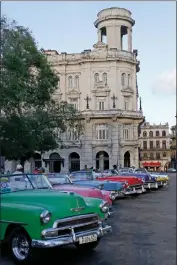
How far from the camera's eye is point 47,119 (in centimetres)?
3069

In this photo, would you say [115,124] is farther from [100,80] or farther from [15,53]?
[15,53]

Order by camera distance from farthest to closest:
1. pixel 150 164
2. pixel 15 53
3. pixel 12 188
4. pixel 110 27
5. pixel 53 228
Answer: pixel 150 164 < pixel 110 27 < pixel 15 53 < pixel 12 188 < pixel 53 228

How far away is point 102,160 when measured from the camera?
175 ft

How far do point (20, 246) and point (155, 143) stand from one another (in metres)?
102

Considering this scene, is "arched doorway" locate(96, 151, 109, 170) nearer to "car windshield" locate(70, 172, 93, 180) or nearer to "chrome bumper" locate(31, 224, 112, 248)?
"car windshield" locate(70, 172, 93, 180)

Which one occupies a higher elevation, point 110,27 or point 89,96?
point 110,27

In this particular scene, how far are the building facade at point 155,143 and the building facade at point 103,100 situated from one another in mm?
48742

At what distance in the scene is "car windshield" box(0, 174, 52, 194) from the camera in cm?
831

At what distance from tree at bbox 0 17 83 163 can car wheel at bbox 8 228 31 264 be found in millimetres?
14468

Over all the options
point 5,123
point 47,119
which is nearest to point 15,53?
point 5,123

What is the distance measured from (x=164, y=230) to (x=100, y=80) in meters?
45.8

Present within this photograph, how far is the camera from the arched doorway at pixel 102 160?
175ft

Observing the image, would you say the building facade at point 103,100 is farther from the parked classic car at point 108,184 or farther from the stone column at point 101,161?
the parked classic car at point 108,184

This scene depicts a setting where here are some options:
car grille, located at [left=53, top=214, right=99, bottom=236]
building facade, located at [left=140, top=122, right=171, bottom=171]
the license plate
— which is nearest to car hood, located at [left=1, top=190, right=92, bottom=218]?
car grille, located at [left=53, top=214, right=99, bottom=236]
